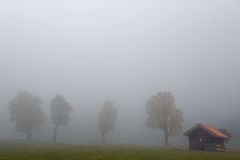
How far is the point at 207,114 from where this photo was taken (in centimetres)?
18912

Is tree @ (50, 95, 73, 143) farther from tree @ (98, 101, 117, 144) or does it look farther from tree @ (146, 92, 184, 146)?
tree @ (146, 92, 184, 146)

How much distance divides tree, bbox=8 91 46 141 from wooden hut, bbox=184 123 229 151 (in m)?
44.8

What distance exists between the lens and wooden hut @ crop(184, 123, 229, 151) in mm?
79125

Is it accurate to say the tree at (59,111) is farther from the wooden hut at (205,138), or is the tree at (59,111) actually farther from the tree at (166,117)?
the wooden hut at (205,138)

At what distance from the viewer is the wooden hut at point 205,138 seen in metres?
79.1

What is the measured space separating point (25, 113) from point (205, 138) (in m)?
50.8

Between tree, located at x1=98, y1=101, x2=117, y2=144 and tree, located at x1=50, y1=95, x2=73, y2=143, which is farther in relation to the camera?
tree, located at x1=98, y1=101, x2=117, y2=144

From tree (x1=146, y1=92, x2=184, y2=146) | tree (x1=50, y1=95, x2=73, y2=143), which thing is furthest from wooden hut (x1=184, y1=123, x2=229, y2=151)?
tree (x1=50, y1=95, x2=73, y2=143)

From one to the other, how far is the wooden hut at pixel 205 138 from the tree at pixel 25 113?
44.8 metres

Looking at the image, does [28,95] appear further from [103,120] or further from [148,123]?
[148,123]

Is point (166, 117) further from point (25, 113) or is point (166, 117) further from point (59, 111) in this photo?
point (25, 113)

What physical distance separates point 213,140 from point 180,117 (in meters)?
16.1

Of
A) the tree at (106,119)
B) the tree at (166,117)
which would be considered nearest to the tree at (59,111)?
the tree at (106,119)

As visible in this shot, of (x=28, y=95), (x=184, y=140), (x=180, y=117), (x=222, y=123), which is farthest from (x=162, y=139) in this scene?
(x=28, y=95)
